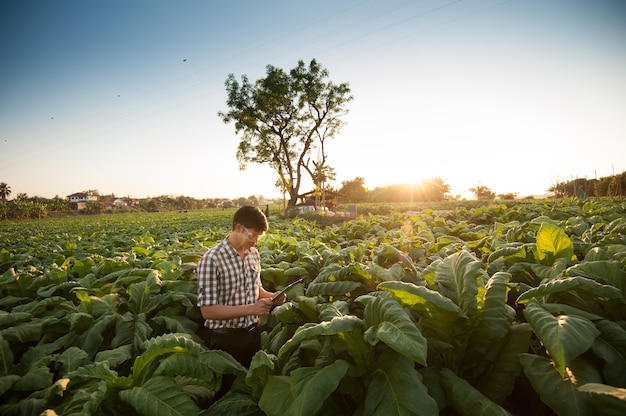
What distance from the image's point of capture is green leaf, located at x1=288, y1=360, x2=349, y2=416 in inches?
55.6

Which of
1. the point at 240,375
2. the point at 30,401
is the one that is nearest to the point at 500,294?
the point at 240,375

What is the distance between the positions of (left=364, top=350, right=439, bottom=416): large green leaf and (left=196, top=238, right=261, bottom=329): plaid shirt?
1798 millimetres

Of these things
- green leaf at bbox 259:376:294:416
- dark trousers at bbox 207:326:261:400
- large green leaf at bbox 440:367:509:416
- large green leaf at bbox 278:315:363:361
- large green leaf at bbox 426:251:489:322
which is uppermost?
large green leaf at bbox 426:251:489:322

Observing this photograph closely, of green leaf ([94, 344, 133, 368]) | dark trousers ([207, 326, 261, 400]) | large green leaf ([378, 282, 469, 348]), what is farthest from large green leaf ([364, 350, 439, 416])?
green leaf ([94, 344, 133, 368])

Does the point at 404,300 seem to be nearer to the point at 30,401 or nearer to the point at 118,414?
the point at 118,414

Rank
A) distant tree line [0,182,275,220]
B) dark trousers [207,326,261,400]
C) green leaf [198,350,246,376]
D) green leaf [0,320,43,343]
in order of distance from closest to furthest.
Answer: green leaf [198,350,246,376]
green leaf [0,320,43,343]
dark trousers [207,326,261,400]
distant tree line [0,182,275,220]

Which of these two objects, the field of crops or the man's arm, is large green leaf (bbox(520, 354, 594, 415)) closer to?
the field of crops

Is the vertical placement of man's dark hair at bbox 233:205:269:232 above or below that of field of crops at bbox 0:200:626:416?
above

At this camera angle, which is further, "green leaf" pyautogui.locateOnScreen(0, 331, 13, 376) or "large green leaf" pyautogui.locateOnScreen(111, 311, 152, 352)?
"large green leaf" pyautogui.locateOnScreen(111, 311, 152, 352)

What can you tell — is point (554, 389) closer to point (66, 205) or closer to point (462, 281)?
point (462, 281)

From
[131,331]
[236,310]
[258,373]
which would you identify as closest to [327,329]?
[258,373]

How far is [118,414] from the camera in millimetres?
2082

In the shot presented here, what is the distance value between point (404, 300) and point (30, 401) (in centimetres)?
241

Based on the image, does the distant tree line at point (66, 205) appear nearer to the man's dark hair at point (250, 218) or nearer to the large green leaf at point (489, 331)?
the man's dark hair at point (250, 218)
